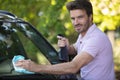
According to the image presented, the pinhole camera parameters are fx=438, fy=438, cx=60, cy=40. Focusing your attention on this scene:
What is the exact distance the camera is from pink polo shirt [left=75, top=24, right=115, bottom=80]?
3.96 m

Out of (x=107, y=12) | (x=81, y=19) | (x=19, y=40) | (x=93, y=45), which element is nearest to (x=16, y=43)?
(x=19, y=40)

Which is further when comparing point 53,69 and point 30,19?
point 30,19

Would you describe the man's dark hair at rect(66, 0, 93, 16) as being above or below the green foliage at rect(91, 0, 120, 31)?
above

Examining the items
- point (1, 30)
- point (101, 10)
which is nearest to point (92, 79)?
point (1, 30)

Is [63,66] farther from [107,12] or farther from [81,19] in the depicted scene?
[107,12]

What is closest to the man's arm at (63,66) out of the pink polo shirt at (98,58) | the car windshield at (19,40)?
the pink polo shirt at (98,58)

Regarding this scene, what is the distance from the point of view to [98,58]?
13.2 feet

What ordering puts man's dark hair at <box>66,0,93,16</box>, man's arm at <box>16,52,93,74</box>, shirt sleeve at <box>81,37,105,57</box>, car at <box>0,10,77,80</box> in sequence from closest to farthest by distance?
1. man's arm at <box>16,52,93,74</box>
2. shirt sleeve at <box>81,37,105,57</box>
3. man's dark hair at <box>66,0,93,16</box>
4. car at <box>0,10,77,80</box>

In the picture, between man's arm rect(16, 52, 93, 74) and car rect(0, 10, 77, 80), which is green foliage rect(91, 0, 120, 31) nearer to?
car rect(0, 10, 77, 80)

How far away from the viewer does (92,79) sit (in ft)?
13.3

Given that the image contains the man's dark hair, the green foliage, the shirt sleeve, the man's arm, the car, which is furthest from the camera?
the green foliage

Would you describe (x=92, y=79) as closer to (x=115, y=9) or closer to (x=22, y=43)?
(x=22, y=43)

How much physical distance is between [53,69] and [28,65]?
0.23 m

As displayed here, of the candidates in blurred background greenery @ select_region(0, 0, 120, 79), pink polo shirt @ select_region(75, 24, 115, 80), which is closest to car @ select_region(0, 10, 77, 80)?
pink polo shirt @ select_region(75, 24, 115, 80)
